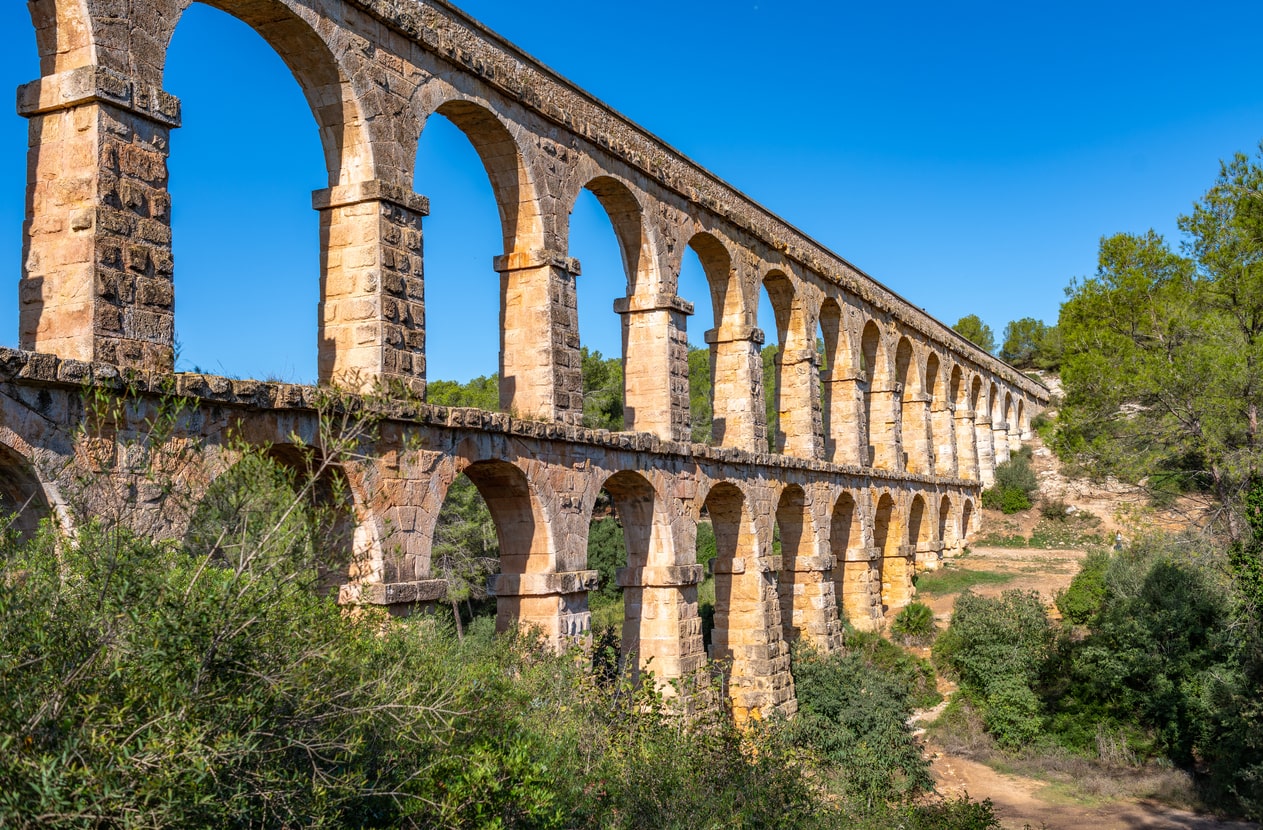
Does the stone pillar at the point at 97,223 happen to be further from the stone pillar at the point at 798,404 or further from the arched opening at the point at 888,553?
the arched opening at the point at 888,553

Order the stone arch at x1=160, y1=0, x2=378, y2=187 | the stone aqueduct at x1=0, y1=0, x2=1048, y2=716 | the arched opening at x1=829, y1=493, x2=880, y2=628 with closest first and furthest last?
the stone aqueduct at x1=0, y1=0, x2=1048, y2=716
the stone arch at x1=160, y1=0, x2=378, y2=187
the arched opening at x1=829, y1=493, x2=880, y2=628

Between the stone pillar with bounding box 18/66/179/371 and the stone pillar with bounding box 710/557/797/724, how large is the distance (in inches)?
382

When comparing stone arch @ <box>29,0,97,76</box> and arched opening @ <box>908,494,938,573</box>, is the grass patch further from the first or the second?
stone arch @ <box>29,0,97,76</box>

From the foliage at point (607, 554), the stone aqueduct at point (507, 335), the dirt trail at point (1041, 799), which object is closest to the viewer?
the stone aqueduct at point (507, 335)

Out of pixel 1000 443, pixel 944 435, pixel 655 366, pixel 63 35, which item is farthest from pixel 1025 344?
pixel 63 35

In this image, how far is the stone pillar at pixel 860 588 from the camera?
20141mm

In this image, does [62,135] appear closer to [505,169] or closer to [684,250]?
[505,169]

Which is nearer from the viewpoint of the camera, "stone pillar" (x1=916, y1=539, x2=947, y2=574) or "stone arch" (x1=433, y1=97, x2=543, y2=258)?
"stone arch" (x1=433, y1=97, x2=543, y2=258)

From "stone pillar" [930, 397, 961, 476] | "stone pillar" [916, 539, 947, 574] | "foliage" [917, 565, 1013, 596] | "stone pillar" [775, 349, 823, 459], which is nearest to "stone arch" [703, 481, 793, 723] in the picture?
"stone pillar" [775, 349, 823, 459]

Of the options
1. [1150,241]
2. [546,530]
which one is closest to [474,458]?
[546,530]

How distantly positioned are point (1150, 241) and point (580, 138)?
12.8 metres

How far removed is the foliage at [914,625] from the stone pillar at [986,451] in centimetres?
1440

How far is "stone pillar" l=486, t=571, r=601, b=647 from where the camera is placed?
35.0ft

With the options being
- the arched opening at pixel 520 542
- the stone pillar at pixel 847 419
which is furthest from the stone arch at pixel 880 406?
the arched opening at pixel 520 542
